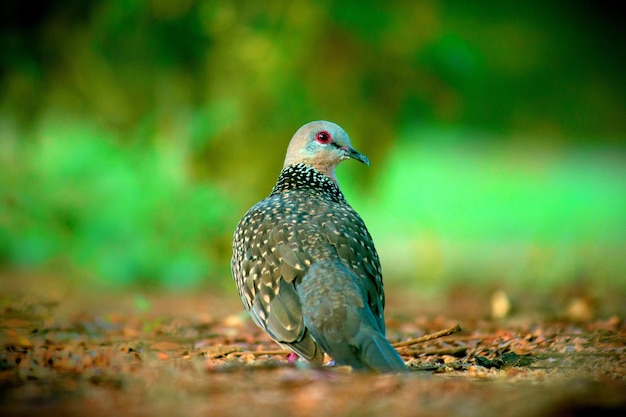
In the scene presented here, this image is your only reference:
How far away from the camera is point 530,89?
14070 millimetres

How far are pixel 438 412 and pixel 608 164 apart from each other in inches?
451

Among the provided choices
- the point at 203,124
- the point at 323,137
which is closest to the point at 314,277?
the point at 323,137

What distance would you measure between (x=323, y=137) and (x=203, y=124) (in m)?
3.89

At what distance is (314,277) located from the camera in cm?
429

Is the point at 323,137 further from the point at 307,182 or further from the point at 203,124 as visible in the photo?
the point at 203,124

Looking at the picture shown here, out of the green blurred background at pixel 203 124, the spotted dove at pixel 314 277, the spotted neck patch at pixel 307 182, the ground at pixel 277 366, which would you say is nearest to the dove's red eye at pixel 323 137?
the spotted neck patch at pixel 307 182

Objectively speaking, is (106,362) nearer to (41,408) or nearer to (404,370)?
(41,408)

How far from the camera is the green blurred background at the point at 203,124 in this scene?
8633 millimetres

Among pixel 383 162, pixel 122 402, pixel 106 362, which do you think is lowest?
pixel 122 402

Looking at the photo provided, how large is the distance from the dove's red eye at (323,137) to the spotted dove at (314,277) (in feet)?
1.08

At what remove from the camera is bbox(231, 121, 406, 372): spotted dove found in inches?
155

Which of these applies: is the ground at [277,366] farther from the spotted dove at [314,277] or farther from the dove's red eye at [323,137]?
the dove's red eye at [323,137]

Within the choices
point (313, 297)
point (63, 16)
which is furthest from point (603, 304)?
point (63, 16)

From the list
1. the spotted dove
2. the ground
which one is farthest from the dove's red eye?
the ground
